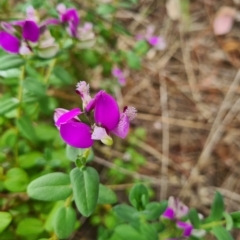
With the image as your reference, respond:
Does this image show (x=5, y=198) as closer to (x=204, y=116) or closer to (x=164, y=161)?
(x=164, y=161)

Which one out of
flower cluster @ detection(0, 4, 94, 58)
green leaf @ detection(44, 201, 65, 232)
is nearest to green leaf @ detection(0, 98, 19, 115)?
flower cluster @ detection(0, 4, 94, 58)

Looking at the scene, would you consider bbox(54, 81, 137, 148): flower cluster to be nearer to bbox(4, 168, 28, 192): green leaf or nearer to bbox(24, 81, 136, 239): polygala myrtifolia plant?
bbox(24, 81, 136, 239): polygala myrtifolia plant

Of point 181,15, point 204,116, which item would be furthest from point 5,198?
point 181,15

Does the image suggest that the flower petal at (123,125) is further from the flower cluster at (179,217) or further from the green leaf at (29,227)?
the green leaf at (29,227)

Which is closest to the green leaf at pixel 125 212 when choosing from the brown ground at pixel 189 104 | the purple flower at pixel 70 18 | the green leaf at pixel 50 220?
the green leaf at pixel 50 220

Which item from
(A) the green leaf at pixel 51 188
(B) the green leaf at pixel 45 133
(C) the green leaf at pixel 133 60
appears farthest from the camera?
(C) the green leaf at pixel 133 60

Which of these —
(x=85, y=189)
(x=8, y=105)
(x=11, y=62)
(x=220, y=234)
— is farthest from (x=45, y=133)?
(x=220, y=234)
